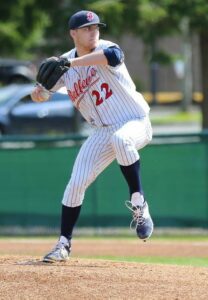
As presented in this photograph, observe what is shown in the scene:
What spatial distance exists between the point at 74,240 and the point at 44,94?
661cm

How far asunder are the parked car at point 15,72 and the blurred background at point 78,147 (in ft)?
28.3

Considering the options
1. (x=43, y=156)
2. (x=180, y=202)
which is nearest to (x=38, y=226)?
(x=43, y=156)

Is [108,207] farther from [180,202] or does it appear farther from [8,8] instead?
[8,8]

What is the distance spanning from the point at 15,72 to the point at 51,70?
93.1 ft

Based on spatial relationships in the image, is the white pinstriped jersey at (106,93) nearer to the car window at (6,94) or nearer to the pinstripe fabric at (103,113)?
the pinstripe fabric at (103,113)

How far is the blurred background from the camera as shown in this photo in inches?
564

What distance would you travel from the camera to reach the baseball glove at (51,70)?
6973 millimetres

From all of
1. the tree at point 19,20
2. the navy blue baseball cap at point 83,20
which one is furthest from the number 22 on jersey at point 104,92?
the tree at point 19,20

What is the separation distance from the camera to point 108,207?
47.8 ft

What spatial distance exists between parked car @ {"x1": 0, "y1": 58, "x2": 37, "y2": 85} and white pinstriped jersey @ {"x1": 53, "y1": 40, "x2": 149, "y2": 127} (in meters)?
25.1

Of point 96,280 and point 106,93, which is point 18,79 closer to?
point 106,93

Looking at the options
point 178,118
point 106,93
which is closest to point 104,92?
point 106,93

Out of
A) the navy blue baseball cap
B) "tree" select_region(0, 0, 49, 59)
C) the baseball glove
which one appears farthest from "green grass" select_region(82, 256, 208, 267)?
"tree" select_region(0, 0, 49, 59)

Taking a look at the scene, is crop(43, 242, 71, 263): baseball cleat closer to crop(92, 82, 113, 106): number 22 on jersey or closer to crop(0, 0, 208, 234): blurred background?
crop(92, 82, 113, 106): number 22 on jersey
